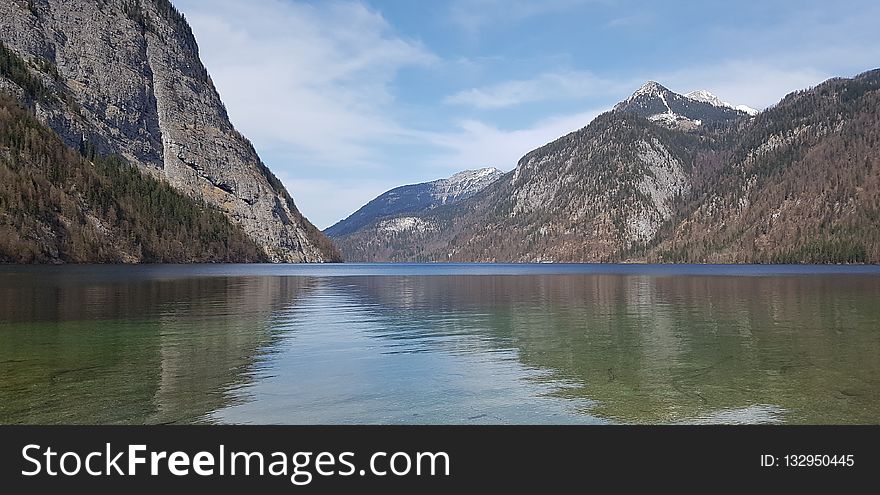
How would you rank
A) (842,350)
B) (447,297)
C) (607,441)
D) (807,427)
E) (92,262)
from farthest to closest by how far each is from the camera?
(92,262) < (447,297) < (842,350) < (807,427) < (607,441)

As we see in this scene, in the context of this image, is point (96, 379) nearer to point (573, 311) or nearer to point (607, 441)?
point (607, 441)

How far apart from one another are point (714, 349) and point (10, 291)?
6671cm

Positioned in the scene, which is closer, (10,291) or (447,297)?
(10,291)

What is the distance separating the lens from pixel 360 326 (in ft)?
141

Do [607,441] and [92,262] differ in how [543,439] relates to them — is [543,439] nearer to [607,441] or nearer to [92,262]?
[607,441]

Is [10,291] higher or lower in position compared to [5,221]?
lower

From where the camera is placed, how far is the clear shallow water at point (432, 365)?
19.0 metres

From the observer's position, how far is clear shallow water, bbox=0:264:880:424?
1898 cm

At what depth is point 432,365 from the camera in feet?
91.2

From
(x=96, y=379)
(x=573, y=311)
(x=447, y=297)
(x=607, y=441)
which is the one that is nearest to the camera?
(x=607, y=441)

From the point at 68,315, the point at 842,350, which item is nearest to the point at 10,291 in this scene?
the point at 68,315

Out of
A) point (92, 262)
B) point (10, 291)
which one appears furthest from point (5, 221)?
point (10, 291)

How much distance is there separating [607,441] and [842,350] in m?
21.4

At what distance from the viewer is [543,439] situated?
16.2 m
